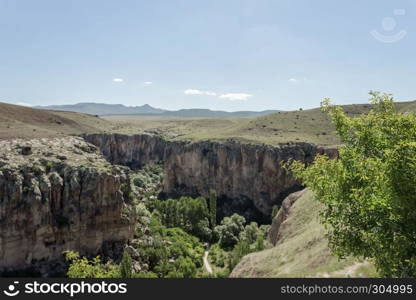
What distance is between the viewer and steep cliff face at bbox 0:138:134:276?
4562 centimetres

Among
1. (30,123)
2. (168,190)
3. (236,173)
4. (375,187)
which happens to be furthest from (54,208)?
(30,123)

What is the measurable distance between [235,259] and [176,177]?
66.4 meters

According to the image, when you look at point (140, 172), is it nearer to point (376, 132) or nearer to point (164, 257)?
point (164, 257)

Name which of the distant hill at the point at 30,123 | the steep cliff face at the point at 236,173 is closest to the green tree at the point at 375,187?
the distant hill at the point at 30,123

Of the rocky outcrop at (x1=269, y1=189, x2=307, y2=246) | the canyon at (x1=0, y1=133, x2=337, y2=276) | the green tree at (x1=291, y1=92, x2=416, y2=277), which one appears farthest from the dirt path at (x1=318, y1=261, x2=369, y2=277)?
the canyon at (x1=0, y1=133, x2=337, y2=276)

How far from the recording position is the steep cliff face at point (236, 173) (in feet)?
324

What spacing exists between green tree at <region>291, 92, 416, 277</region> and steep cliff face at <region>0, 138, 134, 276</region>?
4218 cm

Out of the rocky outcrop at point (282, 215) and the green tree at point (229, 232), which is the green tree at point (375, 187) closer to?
the rocky outcrop at point (282, 215)

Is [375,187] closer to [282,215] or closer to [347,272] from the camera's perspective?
[347,272]

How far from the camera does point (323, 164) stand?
16203mm

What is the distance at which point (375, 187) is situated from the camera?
1310cm

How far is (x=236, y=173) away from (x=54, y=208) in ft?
216

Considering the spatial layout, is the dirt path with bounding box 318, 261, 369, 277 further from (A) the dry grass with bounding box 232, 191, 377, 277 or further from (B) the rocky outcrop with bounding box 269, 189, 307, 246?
(B) the rocky outcrop with bounding box 269, 189, 307, 246

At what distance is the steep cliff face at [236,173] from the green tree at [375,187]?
3027 inches
